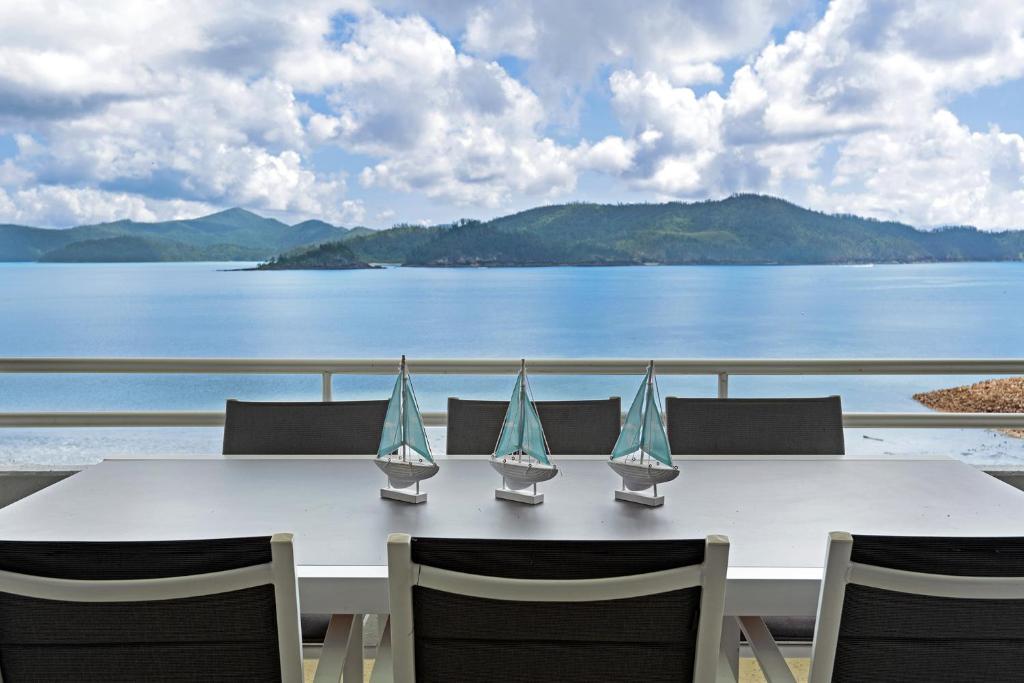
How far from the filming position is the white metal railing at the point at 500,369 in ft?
10.7

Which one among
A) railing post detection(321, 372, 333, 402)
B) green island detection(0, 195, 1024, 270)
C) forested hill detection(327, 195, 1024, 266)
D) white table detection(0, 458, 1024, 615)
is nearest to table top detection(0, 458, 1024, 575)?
white table detection(0, 458, 1024, 615)

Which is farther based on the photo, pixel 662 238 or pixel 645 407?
pixel 662 238

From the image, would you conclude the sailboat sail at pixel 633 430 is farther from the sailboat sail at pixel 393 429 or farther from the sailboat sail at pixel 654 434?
the sailboat sail at pixel 393 429

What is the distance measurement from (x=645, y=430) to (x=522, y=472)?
279mm

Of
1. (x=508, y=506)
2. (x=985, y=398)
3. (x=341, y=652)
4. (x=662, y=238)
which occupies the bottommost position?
(x=985, y=398)

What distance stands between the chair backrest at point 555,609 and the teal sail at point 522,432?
70cm

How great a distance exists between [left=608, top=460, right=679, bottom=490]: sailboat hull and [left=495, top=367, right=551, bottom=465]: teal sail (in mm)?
164

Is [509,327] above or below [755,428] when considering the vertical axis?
below

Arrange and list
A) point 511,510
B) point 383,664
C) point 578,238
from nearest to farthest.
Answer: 1. point 383,664
2. point 511,510
3. point 578,238

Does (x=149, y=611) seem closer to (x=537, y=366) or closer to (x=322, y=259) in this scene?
(x=537, y=366)

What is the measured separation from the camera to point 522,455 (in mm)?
1881

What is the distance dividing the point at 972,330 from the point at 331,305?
28.9 metres

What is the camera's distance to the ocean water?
28.3 metres

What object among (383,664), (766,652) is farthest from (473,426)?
(766,652)
